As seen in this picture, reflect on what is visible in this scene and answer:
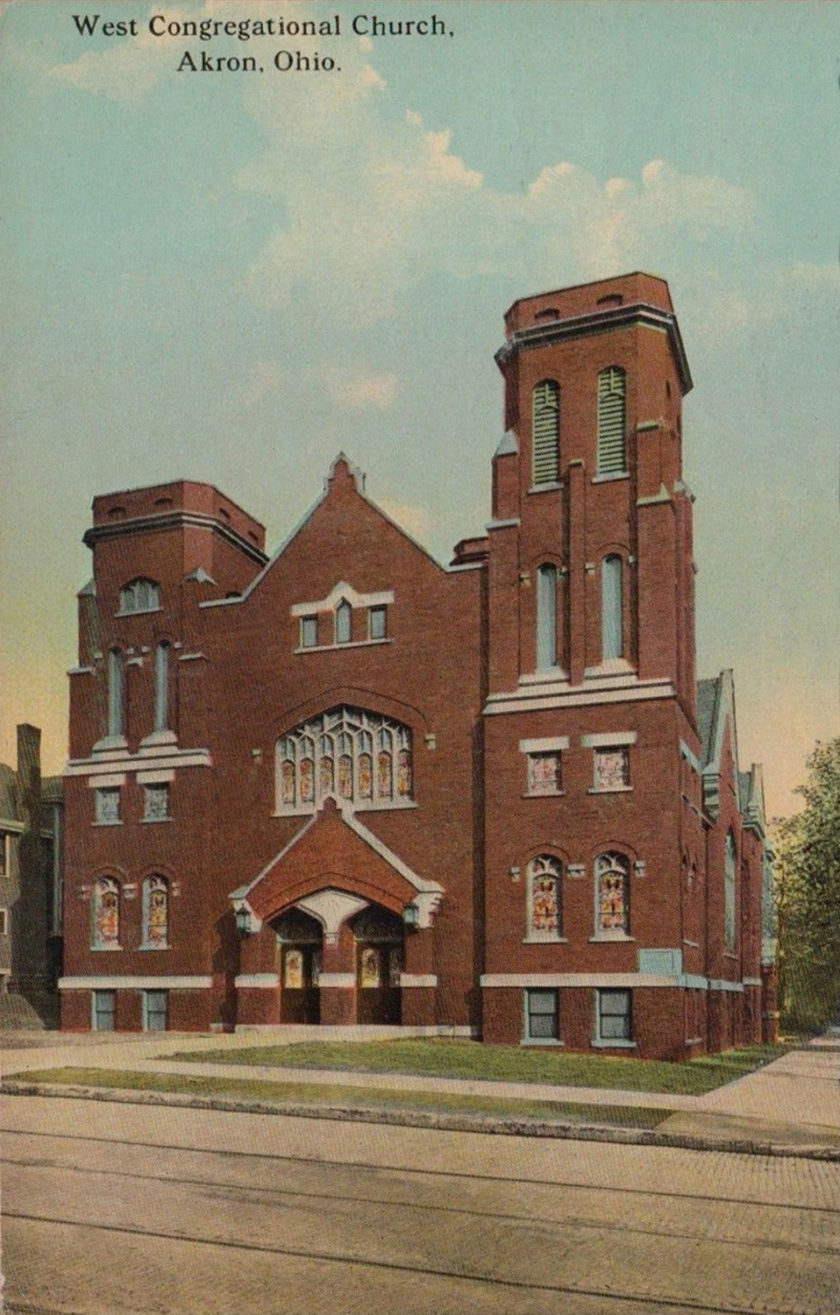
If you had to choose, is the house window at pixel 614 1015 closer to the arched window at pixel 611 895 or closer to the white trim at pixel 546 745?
the arched window at pixel 611 895

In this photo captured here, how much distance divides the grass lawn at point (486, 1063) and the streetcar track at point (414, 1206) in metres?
7.27

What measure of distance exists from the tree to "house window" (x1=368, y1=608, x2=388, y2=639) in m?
8.87

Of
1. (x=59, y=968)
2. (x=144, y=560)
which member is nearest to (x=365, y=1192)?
(x=144, y=560)

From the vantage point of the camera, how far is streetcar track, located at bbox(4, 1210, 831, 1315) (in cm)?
873

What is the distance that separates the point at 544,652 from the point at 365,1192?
16.0 metres

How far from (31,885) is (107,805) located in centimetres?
847

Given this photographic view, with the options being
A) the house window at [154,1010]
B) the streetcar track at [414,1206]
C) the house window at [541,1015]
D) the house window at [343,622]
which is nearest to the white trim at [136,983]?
the house window at [154,1010]

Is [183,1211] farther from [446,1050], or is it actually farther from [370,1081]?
[446,1050]

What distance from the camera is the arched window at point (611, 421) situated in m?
25.9

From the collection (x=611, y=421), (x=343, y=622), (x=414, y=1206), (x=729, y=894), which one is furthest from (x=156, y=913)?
(x=414, y=1206)

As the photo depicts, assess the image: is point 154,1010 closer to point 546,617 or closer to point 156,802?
point 156,802

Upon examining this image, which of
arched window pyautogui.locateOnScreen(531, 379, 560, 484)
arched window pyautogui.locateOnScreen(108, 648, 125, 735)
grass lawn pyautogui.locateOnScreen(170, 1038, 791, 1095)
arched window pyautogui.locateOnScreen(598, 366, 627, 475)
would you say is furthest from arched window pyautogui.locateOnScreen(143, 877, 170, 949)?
arched window pyautogui.locateOnScreen(598, 366, 627, 475)

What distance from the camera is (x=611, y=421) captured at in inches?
1029

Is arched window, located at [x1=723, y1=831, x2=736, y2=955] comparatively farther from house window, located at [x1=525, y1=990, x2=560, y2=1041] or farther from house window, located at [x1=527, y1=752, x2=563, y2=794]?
house window, located at [x1=527, y1=752, x2=563, y2=794]
